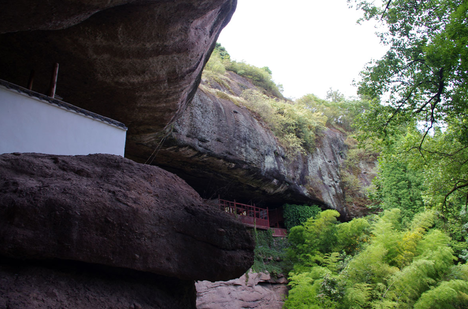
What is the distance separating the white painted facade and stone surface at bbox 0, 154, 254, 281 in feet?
7.60

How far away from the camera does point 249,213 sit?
17.0 metres

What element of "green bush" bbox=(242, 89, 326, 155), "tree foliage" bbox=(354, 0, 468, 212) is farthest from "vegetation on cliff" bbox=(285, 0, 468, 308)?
"green bush" bbox=(242, 89, 326, 155)

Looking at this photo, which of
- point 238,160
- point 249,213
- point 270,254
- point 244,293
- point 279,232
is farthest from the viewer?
point 249,213

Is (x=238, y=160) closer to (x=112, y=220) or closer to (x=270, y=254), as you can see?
(x=270, y=254)

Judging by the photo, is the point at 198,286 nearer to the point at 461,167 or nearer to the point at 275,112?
the point at 461,167

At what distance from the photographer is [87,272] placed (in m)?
2.78

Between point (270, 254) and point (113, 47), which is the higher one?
point (113, 47)

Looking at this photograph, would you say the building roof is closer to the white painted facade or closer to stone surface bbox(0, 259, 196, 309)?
the white painted facade

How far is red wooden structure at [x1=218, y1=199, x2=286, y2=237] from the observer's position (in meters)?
15.2

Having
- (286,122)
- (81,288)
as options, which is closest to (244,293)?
(81,288)

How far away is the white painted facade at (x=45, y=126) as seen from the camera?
4.96m

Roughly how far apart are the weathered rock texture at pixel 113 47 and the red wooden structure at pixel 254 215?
8.37 meters

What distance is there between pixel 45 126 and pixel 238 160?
27.5ft

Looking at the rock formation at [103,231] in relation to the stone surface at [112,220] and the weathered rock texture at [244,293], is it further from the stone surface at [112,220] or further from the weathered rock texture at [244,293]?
the weathered rock texture at [244,293]
